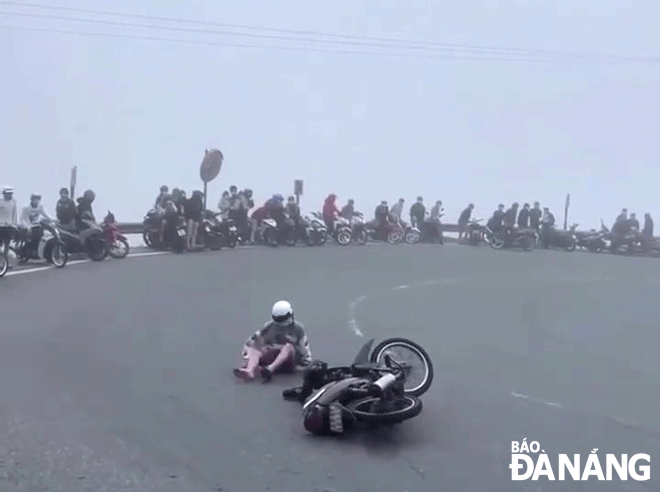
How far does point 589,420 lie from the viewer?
9805mm

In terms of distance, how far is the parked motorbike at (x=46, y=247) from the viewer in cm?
2209

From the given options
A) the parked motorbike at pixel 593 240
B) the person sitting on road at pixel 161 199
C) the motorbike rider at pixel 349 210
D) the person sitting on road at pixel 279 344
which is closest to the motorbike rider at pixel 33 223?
the person sitting on road at pixel 161 199

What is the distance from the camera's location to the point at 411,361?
33.6 feet

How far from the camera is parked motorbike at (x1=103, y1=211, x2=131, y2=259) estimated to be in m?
24.8

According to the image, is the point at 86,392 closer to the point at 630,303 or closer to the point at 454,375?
the point at 454,375

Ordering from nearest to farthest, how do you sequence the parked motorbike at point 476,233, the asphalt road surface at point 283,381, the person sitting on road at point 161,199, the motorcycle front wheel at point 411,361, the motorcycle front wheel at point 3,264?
the asphalt road surface at point 283,381 → the motorcycle front wheel at point 411,361 → the motorcycle front wheel at point 3,264 → the person sitting on road at point 161,199 → the parked motorbike at point 476,233

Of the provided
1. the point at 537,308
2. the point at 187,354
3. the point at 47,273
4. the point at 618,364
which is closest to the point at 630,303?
the point at 537,308

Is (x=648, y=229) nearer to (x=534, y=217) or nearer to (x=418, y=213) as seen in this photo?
(x=534, y=217)

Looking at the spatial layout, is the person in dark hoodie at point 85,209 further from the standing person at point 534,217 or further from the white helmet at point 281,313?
the standing person at point 534,217

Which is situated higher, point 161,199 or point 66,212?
point 161,199

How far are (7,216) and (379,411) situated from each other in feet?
43.2

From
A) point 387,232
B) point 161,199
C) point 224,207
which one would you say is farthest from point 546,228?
point 161,199

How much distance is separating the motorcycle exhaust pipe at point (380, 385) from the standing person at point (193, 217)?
19466 millimetres

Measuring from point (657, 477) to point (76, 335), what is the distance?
7864 mm
